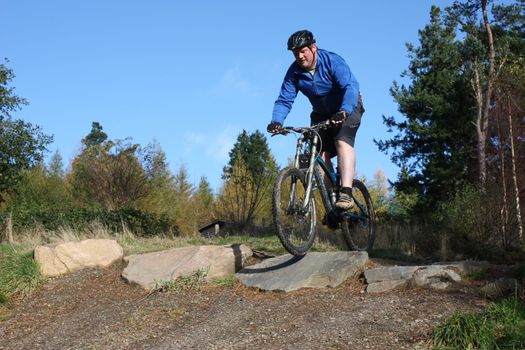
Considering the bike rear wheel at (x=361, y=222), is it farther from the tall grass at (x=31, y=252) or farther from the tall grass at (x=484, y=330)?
the tall grass at (x=484, y=330)

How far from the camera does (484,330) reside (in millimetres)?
3547

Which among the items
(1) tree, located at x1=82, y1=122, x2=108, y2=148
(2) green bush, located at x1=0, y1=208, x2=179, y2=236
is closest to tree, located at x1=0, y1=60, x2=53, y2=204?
(2) green bush, located at x1=0, y1=208, x2=179, y2=236

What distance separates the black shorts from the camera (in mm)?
5609

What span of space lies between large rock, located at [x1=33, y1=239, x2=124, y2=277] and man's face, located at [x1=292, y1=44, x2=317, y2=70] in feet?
11.5

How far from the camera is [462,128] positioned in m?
20.6

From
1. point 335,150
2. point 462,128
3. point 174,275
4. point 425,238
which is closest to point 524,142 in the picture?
point 462,128

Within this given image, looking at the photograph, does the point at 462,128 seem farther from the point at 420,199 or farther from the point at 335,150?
the point at 335,150

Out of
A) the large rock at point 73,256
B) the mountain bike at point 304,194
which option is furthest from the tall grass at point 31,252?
the mountain bike at point 304,194

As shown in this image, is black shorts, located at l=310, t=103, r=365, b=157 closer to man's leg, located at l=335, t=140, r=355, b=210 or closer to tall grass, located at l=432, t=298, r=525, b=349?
man's leg, located at l=335, t=140, r=355, b=210

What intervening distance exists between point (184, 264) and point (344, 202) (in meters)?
1.83

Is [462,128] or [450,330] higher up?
[462,128]

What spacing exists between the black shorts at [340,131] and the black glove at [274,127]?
1.90ft

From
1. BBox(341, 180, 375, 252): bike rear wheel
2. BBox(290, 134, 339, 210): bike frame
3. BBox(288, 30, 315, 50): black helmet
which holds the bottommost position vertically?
BBox(341, 180, 375, 252): bike rear wheel

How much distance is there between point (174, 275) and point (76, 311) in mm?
1005
